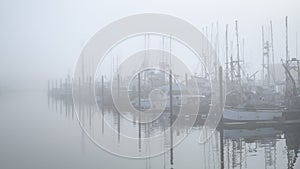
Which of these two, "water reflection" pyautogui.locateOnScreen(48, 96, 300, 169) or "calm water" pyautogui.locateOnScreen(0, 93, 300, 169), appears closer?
"calm water" pyautogui.locateOnScreen(0, 93, 300, 169)

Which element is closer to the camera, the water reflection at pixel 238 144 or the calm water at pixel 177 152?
the calm water at pixel 177 152

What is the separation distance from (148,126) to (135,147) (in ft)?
22.5

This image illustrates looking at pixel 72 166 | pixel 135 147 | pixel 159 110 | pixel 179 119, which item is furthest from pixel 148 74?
pixel 72 166

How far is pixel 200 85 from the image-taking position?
126 feet

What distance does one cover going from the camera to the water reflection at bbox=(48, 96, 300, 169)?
44.9 ft

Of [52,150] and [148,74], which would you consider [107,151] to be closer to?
[52,150]

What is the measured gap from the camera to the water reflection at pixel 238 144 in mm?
13680

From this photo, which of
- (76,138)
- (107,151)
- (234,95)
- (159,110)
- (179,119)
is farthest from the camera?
(159,110)

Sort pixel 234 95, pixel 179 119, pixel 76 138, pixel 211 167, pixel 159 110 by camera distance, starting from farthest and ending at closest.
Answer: pixel 159 110 < pixel 234 95 < pixel 179 119 < pixel 76 138 < pixel 211 167

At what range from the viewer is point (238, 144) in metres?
17.3

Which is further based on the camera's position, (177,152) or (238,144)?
(238,144)

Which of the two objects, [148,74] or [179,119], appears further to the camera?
[148,74]

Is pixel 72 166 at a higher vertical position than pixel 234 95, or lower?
lower

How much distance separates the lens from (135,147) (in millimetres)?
16625
